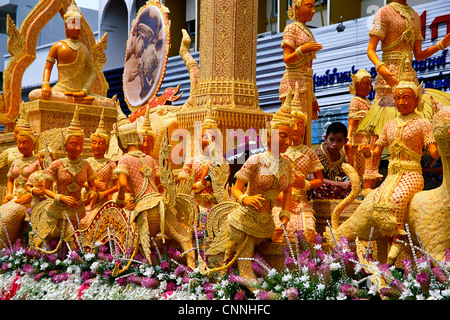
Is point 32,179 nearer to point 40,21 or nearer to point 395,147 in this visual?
point 395,147

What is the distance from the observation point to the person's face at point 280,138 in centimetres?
417

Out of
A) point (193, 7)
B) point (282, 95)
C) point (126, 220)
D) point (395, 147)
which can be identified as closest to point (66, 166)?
point (126, 220)

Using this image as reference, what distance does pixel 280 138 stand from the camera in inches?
166

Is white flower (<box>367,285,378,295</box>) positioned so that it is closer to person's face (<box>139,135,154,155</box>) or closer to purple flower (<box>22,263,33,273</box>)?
person's face (<box>139,135,154,155</box>)

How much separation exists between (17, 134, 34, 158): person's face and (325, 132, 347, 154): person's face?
112 inches

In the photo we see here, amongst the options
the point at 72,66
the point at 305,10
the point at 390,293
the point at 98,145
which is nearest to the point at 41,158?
the point at 98,145

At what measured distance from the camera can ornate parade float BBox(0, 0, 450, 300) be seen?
3922 millimetres

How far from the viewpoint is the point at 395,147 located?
4.16 meters

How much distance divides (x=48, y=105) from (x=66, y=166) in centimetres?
304

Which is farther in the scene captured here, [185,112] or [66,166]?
[185,112]

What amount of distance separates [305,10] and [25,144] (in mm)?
2952

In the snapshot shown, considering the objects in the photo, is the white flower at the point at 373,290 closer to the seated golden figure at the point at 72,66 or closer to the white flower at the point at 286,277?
the white flower at the point at 286,277

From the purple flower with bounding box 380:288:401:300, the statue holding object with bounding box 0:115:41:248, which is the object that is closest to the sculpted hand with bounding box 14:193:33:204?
the statue holding object with bounding box 0:115:41:248

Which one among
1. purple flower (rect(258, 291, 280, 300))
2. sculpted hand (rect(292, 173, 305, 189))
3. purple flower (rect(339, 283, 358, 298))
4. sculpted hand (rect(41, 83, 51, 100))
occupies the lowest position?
purple flower (rect(258, 291, 280, 300))
